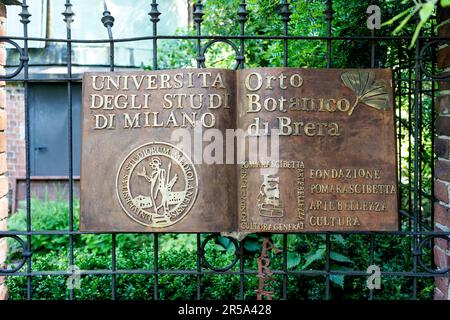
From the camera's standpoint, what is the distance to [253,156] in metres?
2.37

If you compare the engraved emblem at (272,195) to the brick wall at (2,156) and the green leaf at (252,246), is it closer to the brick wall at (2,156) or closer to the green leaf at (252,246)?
the green leaf at (252,246)

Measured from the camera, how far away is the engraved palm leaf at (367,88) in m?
2.40

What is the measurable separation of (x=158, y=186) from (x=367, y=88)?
1.13 meters

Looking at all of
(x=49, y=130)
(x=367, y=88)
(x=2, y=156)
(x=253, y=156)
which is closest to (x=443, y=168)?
(x=367, y=88)

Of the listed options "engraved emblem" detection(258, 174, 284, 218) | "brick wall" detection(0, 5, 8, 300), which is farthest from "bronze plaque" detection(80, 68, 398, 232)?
"brick wall" detection(0, 5, 8, 300)

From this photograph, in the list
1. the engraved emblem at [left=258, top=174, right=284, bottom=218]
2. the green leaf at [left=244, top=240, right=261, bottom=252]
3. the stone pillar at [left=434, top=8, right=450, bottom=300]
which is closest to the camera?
the engraved emblem at [left=258, top=174, right=284, bottom=218]

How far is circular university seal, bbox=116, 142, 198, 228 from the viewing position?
237 centimetres

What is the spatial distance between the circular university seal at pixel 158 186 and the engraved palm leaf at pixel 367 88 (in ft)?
2.87

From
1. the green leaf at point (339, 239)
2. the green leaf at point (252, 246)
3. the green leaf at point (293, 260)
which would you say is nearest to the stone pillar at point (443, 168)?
Result: the green leaf at point (339, 239)

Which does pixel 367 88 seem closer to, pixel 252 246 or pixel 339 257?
pixel 339 257

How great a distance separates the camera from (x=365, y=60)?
3521 mm

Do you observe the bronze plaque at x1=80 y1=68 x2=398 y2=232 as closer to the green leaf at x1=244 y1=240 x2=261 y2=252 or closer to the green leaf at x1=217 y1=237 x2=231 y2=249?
the green leaf at x1=244 y1=240 x2=261 y2=252

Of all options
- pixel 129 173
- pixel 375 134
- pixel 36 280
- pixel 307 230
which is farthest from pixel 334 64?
pixel 36 280
